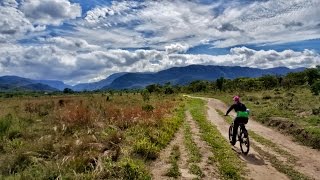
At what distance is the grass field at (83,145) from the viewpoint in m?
10.9

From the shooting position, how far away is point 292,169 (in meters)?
12.9

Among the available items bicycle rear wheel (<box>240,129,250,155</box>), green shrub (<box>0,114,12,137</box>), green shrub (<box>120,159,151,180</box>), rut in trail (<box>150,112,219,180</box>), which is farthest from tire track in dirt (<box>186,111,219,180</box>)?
green shrub (<box>0,114,12,137</box>)

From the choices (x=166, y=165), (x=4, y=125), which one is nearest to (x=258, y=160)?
(x=166, y=165)

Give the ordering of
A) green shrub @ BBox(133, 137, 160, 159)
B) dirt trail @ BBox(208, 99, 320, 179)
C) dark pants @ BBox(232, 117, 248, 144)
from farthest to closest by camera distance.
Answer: dark pants @ BBox(232, 117, 248, 144) < green shrub @ BBox(133, 137, 160, 159) < dirt trail @ BBox(208, 99, 320, 179)

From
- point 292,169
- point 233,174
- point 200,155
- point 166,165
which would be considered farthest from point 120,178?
point 292,169

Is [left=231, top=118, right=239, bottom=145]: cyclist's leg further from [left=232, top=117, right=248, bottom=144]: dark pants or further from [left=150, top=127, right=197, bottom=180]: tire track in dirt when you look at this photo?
[left=150, top=127, right=197, bottom=180]: tire track in dirt

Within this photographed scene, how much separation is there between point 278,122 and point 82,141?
52.3 feet

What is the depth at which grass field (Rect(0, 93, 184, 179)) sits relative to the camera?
35.7 ft

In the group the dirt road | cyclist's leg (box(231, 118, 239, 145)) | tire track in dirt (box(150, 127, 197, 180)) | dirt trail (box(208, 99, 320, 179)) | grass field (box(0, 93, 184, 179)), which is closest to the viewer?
grass field (box(0, 93, 184, 179))

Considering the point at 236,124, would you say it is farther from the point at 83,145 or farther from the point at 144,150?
the point at 83,145

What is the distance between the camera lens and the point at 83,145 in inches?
523

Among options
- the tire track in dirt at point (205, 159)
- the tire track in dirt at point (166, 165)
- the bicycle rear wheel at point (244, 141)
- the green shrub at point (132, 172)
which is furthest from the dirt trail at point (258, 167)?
the green shrub at point (132, 172)

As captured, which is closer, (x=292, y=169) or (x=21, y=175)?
(x=21, y=175)

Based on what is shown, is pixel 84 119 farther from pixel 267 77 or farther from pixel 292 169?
pixel 267 77
